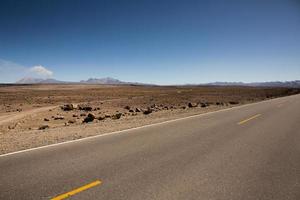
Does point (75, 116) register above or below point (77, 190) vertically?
below

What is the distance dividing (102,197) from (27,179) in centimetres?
185

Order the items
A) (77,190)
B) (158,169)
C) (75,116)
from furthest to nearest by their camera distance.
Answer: (75,116) < (158,169) < (77,190)

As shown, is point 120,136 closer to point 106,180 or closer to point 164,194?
point 106,180

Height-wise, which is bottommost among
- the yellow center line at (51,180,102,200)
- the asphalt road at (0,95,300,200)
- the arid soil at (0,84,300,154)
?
the arid soil at (0,84,300,154)

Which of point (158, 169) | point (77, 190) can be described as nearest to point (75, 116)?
point (158, 169)

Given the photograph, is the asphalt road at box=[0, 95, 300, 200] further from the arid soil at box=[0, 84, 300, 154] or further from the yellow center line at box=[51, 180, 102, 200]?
the arid soil at box=[0, 84, 300, 154]

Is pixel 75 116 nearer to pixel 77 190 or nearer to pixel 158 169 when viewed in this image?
pixel 158 169

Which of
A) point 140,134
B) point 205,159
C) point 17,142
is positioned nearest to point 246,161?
point 205,159

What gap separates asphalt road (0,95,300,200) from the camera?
163 inches

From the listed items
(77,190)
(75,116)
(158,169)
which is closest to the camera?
(77,190)

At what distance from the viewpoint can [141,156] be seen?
245 inches

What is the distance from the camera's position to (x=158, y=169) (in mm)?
5242

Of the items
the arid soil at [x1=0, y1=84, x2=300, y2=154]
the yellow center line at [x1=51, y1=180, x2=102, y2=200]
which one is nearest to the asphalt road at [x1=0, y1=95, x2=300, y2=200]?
the yellow center line at [x1=51, y1=180, x2=102, y2=200]

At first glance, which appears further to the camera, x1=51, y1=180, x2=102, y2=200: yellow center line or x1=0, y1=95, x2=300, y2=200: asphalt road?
x1=0, y1=95, x2=300, y2=200: asphalt road
